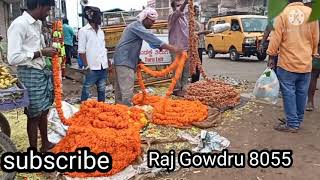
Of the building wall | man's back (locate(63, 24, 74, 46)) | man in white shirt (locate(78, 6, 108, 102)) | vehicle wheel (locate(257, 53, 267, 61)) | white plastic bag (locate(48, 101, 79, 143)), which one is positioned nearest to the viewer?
white plastic bag (locate(48, 101, 79, 143))

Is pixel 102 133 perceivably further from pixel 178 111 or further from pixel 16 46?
pixel 178 111

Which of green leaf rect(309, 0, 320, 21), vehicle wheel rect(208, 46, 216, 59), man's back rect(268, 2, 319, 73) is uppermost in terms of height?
green leaf rect(309, 0, 320, 21)

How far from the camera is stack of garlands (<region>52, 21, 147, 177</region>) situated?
3906mm

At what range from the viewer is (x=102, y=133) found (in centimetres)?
409

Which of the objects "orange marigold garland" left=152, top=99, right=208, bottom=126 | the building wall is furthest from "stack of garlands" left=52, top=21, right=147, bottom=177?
the building wall

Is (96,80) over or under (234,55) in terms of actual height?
over

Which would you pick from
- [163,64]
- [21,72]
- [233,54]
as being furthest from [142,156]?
[233,54]

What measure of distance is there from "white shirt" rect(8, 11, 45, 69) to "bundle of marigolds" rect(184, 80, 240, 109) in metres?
3.03

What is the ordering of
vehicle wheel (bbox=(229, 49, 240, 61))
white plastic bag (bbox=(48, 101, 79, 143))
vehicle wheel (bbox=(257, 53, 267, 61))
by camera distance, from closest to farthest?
white plastic bag (bbox=(48, 101, 79, 143)) → vehicle wheel (bbox=(257, 53, 267, 61)) → vehicle wheel (bbox=(229, 49, 240, 61))

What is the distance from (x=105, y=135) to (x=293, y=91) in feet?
8.42

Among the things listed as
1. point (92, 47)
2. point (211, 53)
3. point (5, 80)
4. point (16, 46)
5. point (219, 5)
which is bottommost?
point (211, 53)

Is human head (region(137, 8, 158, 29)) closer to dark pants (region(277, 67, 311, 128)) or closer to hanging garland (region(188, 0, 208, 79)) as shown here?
hanging garland (region(188, 0, 208, 79))

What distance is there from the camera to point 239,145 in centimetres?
471

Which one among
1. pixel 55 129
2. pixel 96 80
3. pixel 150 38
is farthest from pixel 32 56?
pixel 96 80
